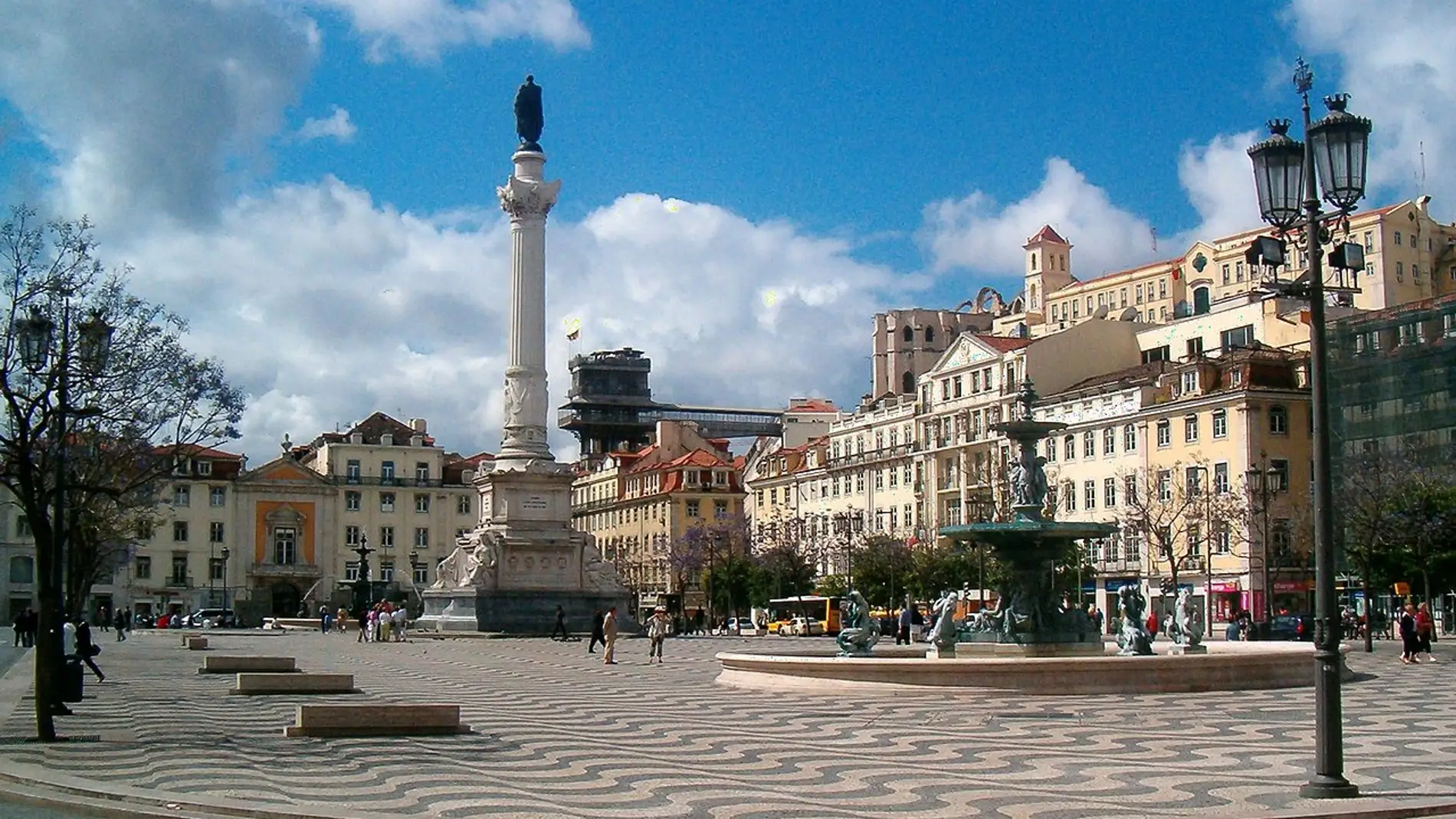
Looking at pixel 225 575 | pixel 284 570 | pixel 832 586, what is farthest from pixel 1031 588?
pixel 284 570

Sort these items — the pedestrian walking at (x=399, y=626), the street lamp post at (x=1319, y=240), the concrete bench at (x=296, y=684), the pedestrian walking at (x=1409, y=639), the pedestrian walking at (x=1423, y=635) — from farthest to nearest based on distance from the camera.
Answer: the pedestrian walking at (x=399, y=626), the pedestrian walking at (x=1423, y=635), the pedestrian walking at (x=1409, y=639), the concrete bench at (x=296, y=684), the street lamp post at (x=1319, y=240)

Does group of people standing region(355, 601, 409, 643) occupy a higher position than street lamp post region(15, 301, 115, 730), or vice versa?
street lamp post region(15, 301, 115, 730)

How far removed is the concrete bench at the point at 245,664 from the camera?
111 feet

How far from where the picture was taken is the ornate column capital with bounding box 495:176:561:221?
2522 inches

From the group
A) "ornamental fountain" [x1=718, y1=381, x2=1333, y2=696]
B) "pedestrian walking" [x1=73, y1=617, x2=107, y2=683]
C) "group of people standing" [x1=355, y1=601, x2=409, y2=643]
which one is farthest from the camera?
"group of people standing" [x1=355, y1=601, x2=409, y2=643]

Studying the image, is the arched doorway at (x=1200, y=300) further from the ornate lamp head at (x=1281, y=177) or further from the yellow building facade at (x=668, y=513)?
the ornate lamp head at (x=1281, y=177)

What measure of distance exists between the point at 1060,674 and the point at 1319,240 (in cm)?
1297

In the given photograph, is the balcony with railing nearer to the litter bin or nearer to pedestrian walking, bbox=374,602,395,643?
pedestrian walking, bbox=374,602,395,643

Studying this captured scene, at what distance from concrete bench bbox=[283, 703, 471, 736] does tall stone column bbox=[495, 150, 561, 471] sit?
137ft

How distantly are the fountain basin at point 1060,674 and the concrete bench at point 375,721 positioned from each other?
344 inches

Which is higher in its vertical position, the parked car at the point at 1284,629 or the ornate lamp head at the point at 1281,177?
the ornate lamp head at the point at 1281,177

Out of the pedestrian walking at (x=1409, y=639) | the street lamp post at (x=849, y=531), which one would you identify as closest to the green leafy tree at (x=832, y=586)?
the street lamp post at (x=849, y=531)

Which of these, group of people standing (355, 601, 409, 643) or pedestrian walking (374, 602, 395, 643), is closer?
pedestrian walking (374, 602, 395, 643)

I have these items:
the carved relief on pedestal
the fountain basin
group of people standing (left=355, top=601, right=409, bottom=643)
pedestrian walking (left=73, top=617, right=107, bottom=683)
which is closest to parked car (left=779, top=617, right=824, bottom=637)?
the carved relief on pedestal
